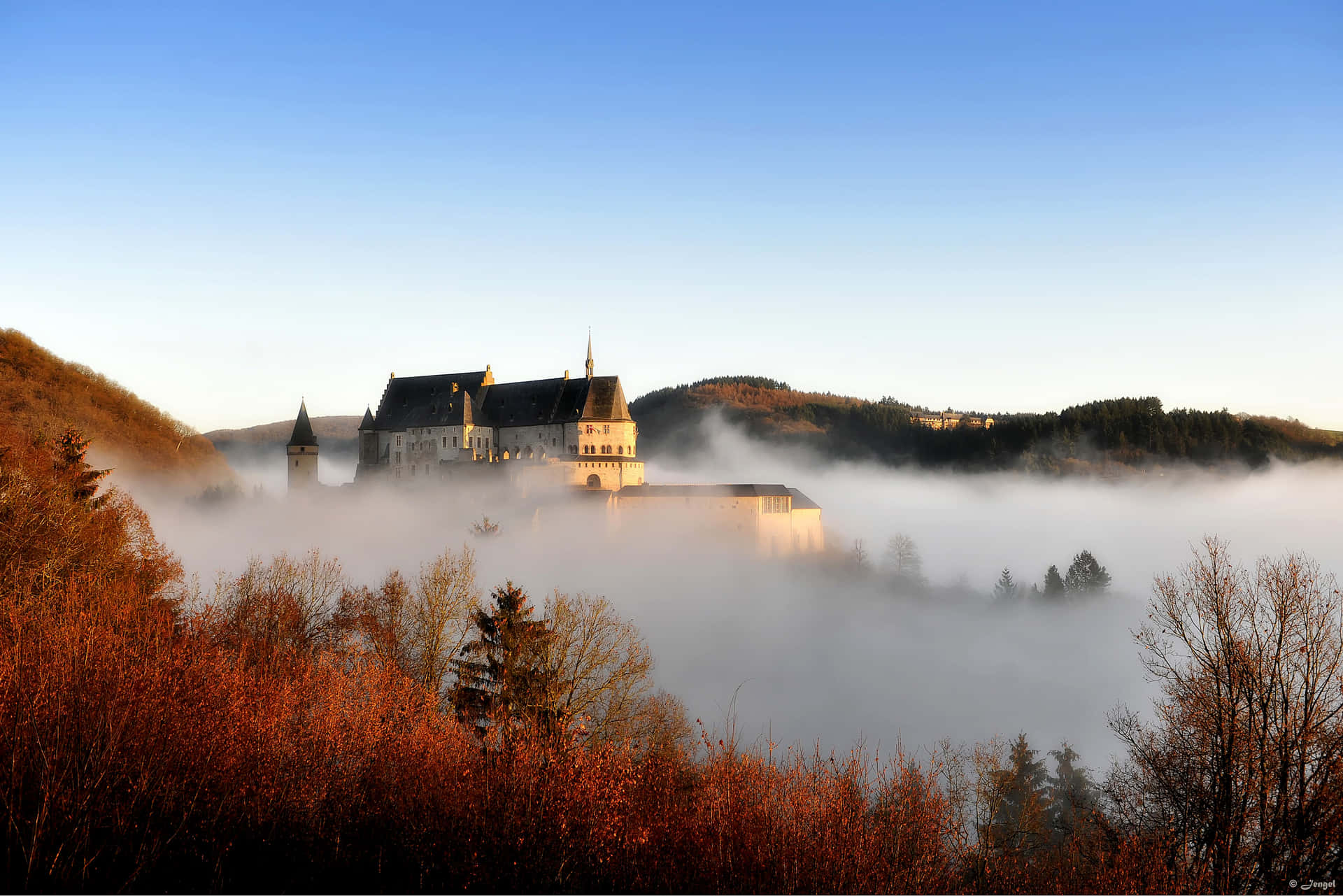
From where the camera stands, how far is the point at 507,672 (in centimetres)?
2708

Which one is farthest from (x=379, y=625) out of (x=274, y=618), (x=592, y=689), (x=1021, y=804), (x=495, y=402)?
(x=495, y=402)

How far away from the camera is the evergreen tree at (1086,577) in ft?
305

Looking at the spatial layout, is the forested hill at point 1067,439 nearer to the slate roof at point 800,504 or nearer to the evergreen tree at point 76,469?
the slate roof at point 800,504

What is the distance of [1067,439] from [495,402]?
103m

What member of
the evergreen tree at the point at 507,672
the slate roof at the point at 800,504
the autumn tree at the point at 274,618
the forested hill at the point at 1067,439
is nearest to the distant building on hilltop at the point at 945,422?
the forested hill at the point at 1067,439

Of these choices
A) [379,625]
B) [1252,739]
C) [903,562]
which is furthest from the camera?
[903,562]

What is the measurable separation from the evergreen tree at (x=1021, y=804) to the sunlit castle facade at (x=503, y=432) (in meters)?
45.5

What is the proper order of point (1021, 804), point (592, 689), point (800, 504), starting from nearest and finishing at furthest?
point (592, 689), point (1021, 804), point (800, 504)

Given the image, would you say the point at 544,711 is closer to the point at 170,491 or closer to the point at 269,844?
the point at 269,844

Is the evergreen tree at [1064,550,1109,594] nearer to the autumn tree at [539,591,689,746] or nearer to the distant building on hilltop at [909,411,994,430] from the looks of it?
the autumn tree at [539,591,689,746]

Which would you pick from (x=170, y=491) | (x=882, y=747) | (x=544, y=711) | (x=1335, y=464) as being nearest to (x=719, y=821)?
(x=544, y=711)

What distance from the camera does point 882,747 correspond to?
197 ft

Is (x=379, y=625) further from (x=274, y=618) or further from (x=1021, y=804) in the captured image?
(x=1021, y=804)

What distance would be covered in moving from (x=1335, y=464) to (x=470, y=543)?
141088mm
